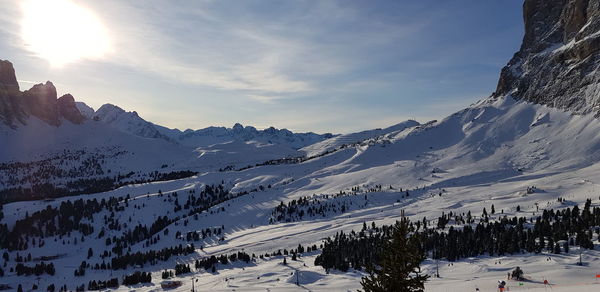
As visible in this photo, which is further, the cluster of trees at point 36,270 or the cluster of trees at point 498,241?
the cluster of trees at point 36,270

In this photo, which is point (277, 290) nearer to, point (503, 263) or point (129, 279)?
point (503, 263)

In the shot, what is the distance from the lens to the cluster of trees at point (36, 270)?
557 ft

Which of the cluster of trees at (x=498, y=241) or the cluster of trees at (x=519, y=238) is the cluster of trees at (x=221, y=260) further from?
the cluster of trees at (x=519, y=238)

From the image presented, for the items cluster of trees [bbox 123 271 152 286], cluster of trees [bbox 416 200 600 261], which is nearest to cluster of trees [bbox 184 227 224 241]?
cluster of trees [bbox 123 271 152 286]

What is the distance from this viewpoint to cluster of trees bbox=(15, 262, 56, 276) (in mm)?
169750

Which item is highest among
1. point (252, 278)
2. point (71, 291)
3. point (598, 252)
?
point (598, 252)

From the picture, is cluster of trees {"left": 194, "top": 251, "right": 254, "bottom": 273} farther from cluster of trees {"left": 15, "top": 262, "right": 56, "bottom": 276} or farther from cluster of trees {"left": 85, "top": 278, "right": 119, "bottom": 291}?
cluster of trees {"left": 15, "top": 262, "right": 56, "bottom": 276}

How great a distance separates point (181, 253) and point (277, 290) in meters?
86.0

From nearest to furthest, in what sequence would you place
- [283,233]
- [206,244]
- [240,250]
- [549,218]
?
[549,218]
[240,250]
[283,233]
[206,244]

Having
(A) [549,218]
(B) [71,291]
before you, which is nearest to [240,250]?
(B) [71,291]

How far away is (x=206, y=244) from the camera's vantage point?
181 meters

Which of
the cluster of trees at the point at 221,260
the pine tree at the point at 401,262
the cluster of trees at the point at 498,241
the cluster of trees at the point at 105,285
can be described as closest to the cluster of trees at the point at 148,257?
the cluster of trees at the point at 105,285

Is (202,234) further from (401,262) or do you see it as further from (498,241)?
(401,262)

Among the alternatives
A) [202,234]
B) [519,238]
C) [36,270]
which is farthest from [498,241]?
[36,270]
